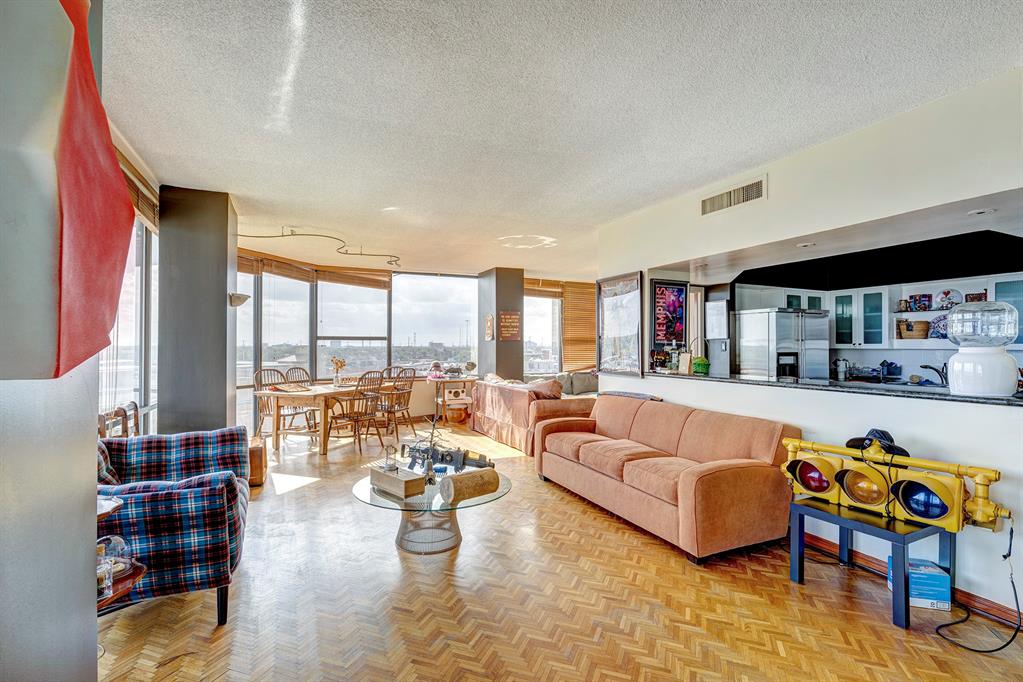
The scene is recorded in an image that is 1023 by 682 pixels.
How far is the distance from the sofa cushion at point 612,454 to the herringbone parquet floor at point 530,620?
0.50 m

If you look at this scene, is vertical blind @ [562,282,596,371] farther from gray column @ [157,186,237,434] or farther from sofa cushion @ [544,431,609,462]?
gray column @ [157,186,237,434]

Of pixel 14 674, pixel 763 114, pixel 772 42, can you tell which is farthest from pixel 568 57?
pixel 14 674

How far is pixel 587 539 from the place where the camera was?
3.34m

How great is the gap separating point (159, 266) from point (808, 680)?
16.5 ft

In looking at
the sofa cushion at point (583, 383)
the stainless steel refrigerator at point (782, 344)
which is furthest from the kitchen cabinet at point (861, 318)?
the sofa cushion at point (583, 383)

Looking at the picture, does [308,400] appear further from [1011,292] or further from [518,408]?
[1011,292]

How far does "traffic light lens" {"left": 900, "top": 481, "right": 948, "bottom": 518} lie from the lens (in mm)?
2338

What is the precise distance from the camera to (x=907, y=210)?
9.04ft

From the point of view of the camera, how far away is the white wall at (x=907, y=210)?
2.40 m

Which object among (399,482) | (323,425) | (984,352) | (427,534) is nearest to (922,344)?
(984,352)

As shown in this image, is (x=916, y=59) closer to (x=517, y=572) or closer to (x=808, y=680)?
(x=808, y=680)

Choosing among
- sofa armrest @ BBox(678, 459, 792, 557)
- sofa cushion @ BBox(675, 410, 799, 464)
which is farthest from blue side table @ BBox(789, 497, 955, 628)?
sofa cushion @ BBox(675, 410, 799, 464)

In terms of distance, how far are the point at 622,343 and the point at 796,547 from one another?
8.60ft

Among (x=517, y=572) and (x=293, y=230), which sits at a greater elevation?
(x=293, y=230)
